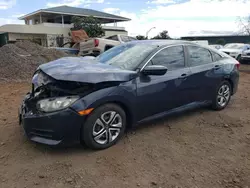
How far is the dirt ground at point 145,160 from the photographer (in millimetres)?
2844

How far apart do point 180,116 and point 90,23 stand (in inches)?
1180

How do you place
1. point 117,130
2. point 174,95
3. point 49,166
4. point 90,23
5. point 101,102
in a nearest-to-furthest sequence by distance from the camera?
point 49,166, point 101,102, point 117,130, point 174,95, point 90,23

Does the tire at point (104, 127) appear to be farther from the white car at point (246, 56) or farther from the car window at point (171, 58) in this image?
the white car at point (246, 56)

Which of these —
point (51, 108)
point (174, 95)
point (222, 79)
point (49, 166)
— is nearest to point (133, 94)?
point (174, 95)

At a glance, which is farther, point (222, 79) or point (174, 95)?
point (222, 79)

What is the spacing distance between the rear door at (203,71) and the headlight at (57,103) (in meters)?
2.23

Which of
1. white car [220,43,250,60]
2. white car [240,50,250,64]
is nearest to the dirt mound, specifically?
white car [220,43,250,60]

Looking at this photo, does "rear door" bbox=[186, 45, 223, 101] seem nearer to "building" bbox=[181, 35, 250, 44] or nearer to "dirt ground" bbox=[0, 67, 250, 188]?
"dirt ground" bbox=[0, 67, 250, 188]

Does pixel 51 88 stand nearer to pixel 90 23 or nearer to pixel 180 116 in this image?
pixel 180 116

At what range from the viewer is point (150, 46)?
14.1 feet

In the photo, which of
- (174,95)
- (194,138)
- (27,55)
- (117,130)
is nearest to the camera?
(117,130)

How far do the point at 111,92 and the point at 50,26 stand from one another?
3528 centimetres

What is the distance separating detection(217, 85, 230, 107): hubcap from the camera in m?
5.24

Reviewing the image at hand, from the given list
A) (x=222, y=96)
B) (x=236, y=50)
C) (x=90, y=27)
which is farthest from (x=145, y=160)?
(x=90, y=27)
